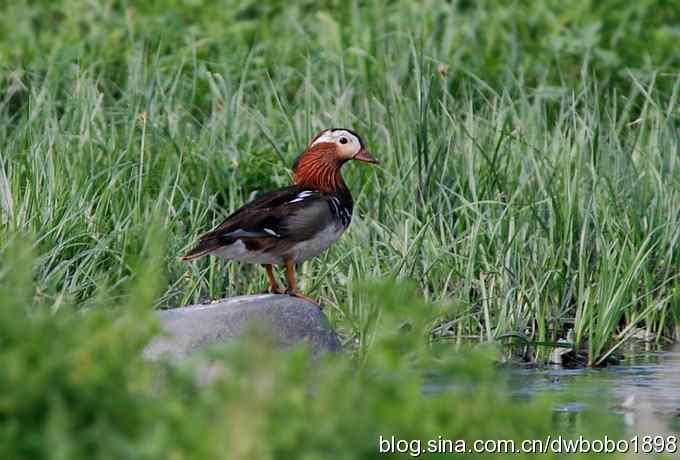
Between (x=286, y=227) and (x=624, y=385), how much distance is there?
1507 mm

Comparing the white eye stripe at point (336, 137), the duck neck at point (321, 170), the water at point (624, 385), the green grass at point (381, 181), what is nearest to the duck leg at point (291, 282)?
the green grass at point (381, 181)

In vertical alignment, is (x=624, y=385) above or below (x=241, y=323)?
below

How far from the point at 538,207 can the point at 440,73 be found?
132cm

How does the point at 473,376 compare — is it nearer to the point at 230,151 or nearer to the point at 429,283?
the point at 429,283

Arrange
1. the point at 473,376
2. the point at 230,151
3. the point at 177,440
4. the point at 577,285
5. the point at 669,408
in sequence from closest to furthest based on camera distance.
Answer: the point at 177,440 < the point at 473,376 < the point at 669,408 < the point at 577,285 < the point at 230,151

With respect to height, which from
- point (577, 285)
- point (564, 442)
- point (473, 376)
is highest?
point (473, 376)

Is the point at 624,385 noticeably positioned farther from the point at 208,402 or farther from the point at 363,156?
the point at 208,402

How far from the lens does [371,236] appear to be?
23.5ft

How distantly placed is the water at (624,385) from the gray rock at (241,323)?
82cm

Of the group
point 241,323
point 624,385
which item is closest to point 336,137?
point 241,323

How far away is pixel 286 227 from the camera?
5.82 meters

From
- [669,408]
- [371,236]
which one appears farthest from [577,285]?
[669,408]

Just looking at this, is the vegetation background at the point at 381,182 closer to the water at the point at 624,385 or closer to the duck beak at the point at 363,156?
the water at the point at 624,385

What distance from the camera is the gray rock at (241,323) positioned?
17.9 feet
